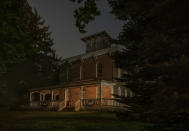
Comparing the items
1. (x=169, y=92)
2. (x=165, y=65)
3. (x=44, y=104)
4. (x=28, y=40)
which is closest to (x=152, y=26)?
(x=165, y=65)

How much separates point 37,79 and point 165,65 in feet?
A: 150

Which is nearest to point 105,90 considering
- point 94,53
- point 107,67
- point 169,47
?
point 107,67

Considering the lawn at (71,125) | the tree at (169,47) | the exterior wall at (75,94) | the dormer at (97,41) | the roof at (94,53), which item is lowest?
the lawn at (71,125)

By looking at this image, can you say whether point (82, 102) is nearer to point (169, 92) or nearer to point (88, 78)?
point (88, 78)

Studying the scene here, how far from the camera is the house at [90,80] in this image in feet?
80.0

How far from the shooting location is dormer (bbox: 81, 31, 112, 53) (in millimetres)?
31500

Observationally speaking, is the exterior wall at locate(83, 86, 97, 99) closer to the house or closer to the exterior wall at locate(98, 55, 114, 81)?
the house

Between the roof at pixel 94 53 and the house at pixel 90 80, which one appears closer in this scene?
the house at pixel 90 80

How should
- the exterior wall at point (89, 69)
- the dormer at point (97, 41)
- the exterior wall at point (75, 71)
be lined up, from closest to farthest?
the exterior wall at point (89, 69)
the exterior wall at point (75, 71)
the dormer at point (97, 41)

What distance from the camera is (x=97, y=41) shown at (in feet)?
105

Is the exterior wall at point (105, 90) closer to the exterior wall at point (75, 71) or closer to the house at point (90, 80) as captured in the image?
the house at point (90, 80)

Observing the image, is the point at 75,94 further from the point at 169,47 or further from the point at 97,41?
the point at 169,47

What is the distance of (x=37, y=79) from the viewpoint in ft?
152

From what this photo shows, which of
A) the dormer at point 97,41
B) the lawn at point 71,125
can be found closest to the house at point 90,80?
the dormer at point 97,41
